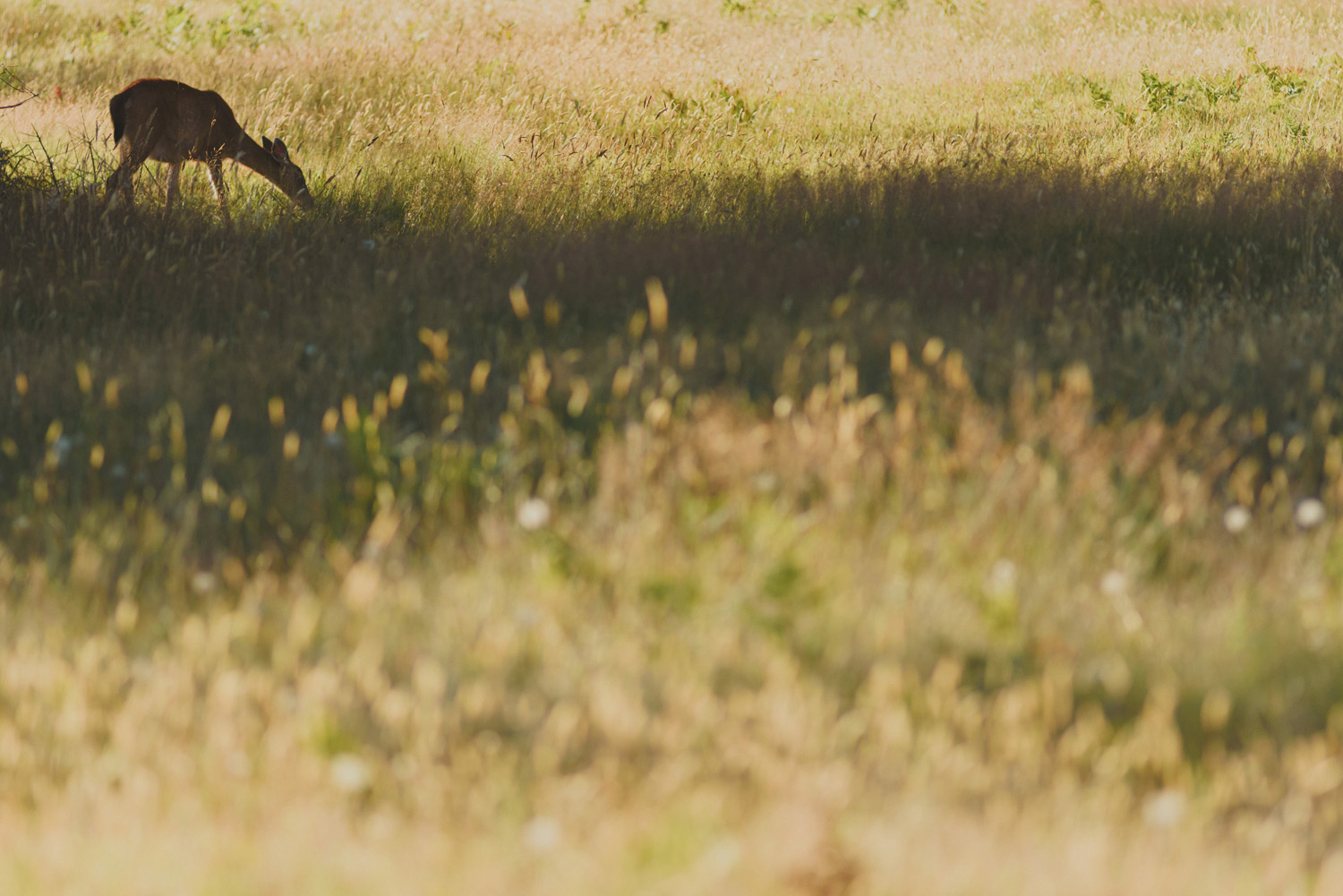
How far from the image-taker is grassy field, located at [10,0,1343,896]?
198 centimetres

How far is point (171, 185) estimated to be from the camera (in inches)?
274

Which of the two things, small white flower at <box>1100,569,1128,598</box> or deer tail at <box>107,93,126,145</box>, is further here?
deer tail at <box>107,93,126,145</box>

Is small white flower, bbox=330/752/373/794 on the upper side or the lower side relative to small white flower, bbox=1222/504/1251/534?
lower

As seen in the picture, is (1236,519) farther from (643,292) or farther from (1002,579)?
(643,292)

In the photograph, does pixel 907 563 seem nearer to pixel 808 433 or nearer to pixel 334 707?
pixel 808 433

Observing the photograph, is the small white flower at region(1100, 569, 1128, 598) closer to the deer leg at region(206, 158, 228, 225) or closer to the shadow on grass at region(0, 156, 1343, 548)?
the shadow on grass at region(0, 156, 1343, 548)

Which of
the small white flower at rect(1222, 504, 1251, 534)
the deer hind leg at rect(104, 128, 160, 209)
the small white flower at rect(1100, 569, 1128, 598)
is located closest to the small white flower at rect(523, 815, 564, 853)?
the small white flower at rect(1100, 569, 1128, 598)

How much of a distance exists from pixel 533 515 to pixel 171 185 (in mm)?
5189

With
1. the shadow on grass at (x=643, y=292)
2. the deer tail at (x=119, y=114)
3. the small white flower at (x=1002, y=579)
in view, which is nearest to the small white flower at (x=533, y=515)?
the shadow on grass at (x=643, y=292)

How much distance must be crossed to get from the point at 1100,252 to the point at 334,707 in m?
4.89

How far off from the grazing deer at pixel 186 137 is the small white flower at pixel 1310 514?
19.0ft

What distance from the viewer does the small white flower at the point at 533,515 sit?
2775mm

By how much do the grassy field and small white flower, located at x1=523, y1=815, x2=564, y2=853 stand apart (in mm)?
23

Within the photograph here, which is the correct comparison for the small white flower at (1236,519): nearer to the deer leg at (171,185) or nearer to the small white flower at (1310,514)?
the small white flower at (1310,514)
